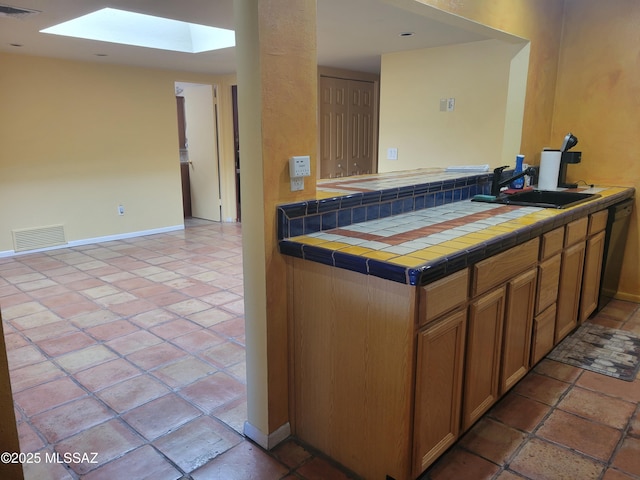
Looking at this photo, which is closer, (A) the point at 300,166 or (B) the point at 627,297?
(A) the point at 300,166

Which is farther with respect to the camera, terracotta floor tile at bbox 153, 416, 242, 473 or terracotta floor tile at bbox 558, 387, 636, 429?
terracotta floor tile at bbox 558, 387, 636, 429

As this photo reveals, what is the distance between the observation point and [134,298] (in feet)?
12.3

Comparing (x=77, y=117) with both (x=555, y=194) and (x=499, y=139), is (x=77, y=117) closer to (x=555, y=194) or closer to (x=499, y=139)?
(x=499, y=139)

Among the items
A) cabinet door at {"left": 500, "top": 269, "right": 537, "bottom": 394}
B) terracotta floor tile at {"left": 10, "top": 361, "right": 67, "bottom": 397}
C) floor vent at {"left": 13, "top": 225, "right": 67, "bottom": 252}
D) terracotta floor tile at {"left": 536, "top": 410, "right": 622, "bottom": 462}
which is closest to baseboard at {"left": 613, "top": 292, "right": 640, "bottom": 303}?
cabinet door at {"left": 500, "top": 269, "right": 537, "bottom": 394}

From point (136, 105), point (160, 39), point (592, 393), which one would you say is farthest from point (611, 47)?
point (136, 105)

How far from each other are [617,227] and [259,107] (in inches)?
117

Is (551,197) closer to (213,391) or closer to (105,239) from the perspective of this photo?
(213,391)

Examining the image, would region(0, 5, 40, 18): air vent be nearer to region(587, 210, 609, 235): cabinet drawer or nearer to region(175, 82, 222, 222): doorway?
region(175, 82, 222, 222): doorway

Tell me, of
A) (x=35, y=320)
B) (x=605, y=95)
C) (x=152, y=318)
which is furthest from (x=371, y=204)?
(x=35, y=320)

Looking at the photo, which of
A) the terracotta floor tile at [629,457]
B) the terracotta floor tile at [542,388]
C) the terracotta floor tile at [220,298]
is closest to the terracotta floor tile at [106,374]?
the terracotta floor tile at [220,298]

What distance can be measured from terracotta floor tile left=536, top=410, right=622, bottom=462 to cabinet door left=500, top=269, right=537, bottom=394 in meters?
0.24

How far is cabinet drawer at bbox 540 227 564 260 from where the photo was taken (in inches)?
91.4

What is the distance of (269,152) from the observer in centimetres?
174

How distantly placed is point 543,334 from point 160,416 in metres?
2.05
